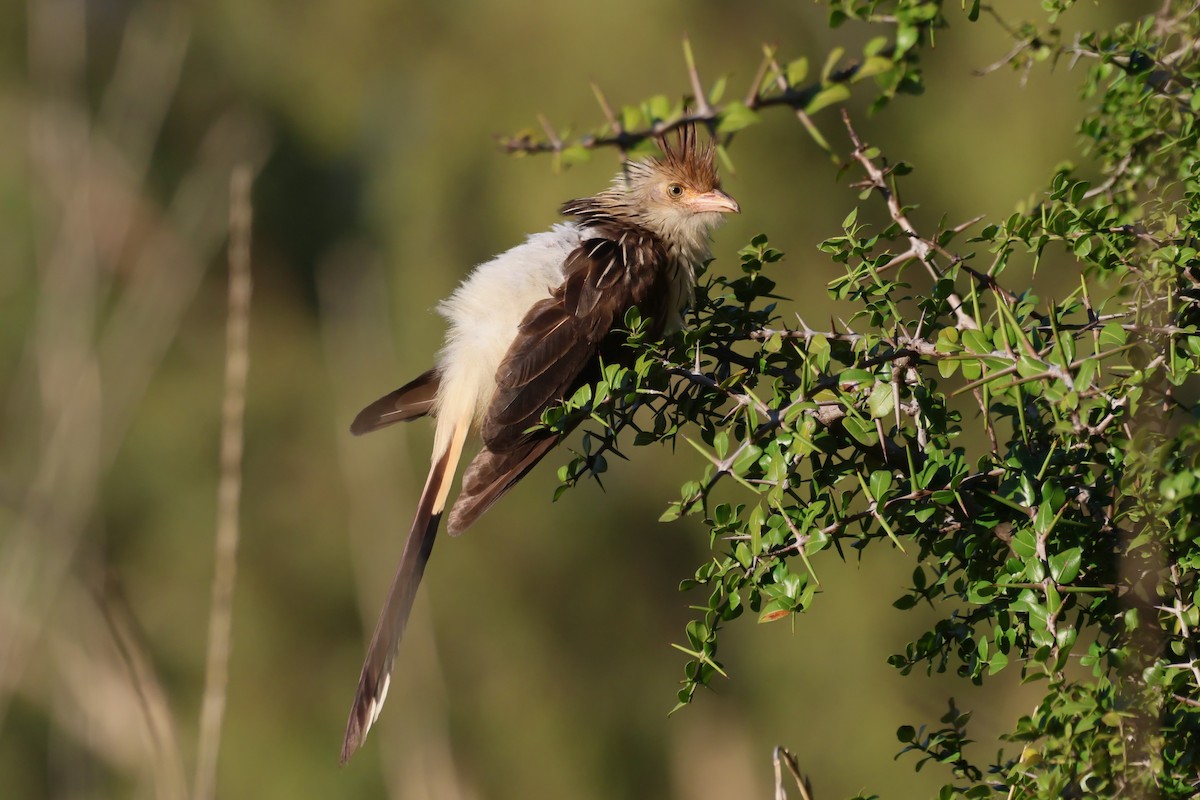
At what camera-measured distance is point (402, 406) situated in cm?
320

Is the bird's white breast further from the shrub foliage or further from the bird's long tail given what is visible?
the shrub foliage

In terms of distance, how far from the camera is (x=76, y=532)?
210 centimetres

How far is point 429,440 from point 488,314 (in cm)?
404

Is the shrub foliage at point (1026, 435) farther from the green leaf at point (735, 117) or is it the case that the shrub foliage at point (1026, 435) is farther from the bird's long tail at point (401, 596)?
the bird's long tail at point (401, 596)

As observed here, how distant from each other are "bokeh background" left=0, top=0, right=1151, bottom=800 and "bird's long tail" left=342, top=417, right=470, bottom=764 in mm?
2847

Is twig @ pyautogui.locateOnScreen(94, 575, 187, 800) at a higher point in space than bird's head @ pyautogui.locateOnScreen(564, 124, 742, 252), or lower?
lower

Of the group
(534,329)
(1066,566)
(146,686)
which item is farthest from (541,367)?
(1066,566)

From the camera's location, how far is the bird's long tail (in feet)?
8.01

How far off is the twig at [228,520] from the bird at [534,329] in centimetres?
39

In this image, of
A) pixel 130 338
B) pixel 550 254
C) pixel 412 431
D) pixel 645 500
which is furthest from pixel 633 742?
pixel 130 338

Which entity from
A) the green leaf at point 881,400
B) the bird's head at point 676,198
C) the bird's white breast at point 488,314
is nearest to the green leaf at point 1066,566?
the green leaf at point 881,400

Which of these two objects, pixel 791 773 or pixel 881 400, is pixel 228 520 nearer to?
pixel 791 773

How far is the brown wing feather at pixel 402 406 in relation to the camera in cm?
316

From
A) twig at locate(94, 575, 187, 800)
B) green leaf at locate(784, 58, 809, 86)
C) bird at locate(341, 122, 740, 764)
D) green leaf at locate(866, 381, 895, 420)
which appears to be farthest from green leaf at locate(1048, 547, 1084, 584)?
twig at locate(94, 575, 187, 800)
